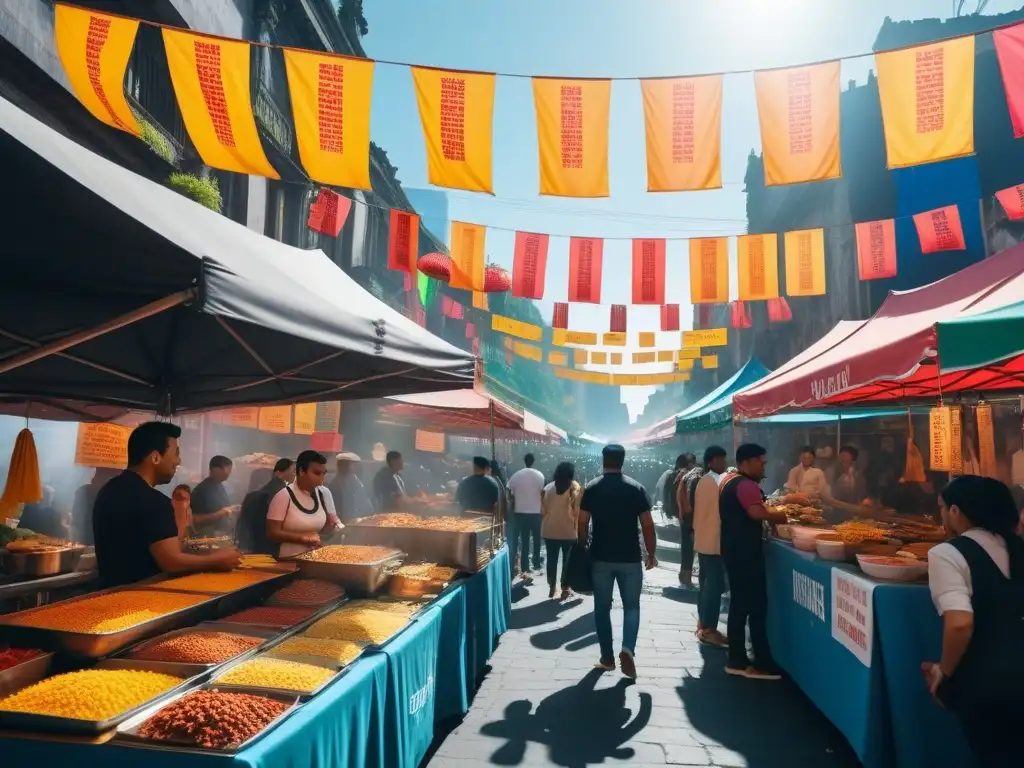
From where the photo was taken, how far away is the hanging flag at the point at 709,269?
11.9 m

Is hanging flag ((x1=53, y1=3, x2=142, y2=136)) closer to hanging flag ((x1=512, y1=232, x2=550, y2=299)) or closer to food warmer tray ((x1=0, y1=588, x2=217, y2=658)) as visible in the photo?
food warmer tray ((x1=0, y1=588, x2=217, y2=658))

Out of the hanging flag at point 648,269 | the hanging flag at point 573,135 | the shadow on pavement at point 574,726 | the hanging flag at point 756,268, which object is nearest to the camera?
the shadow on pavement at point 574,726

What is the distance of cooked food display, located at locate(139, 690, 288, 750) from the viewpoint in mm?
2172

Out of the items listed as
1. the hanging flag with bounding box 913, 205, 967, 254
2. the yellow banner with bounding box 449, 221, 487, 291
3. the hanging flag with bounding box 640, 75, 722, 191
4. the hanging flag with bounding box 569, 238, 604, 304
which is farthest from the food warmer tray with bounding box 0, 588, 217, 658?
the hanging flag with bounding box 913, 205, 967, 254

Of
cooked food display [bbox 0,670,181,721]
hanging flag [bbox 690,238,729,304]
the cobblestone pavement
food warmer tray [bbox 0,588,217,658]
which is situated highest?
hanging flag [bbox 690,238,729,304]

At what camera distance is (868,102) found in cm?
1886

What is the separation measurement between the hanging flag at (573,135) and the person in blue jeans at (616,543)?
320 centimetres

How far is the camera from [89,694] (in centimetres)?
236

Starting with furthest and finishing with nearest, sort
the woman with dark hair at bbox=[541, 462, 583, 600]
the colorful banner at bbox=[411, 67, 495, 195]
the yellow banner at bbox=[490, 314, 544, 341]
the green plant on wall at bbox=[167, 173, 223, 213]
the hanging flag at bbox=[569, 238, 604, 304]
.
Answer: the yellow banner at bbox=[490, 314, 544, 341]
the hanging flag at bbox=[569, 238, 604, 304]
the green plant on wall at bbox=[167, 173, 223, 213]
the woman with dark hair at bbox=[541, 462, 583, 600]
the colorful banner at bbox=[411, 67, 495, 195]

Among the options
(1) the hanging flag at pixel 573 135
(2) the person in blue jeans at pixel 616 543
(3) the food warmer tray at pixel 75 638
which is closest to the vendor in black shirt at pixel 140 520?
(3) the food warmer tray at pixel 75 638

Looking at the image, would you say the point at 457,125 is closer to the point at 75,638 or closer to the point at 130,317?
the point at 130,317

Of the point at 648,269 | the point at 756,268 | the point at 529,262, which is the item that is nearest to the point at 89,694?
the point at 529,262

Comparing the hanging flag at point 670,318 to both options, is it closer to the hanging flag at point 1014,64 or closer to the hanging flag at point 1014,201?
the hanging flag at point 1014,201

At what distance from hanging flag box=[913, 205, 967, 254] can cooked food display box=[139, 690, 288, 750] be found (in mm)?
12596
